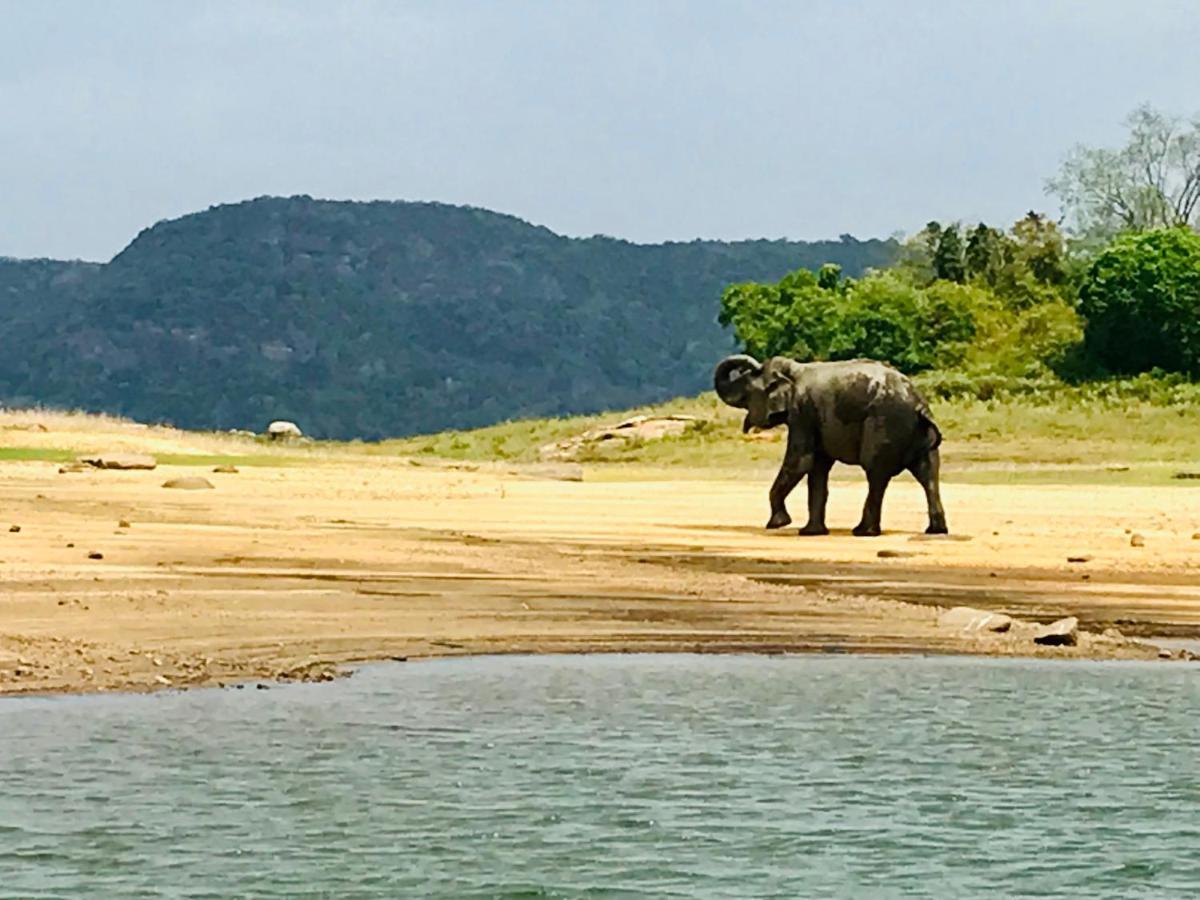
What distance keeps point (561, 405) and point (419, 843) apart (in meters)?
159

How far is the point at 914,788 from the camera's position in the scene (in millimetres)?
10820

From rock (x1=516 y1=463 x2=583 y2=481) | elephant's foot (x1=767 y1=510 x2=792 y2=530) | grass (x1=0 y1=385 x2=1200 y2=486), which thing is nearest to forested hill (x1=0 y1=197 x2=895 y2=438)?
grass (x1=0 y1=385 x2=1200 y2=486)

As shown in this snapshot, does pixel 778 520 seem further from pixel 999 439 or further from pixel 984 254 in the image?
pixel 984 254

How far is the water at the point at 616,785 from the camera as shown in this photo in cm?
894

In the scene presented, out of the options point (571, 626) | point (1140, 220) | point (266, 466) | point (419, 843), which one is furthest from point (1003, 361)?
point (419, 843)

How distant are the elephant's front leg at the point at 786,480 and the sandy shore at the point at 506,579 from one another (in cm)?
37

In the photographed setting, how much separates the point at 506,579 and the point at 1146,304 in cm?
6257

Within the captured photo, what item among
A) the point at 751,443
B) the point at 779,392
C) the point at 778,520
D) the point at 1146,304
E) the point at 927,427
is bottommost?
the point at 778,520

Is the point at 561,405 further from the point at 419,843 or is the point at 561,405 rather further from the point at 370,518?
the point at 419,843

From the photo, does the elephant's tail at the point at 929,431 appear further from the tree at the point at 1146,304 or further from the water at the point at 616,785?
the tree at the point at 1146,304

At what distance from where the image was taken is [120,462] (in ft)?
120

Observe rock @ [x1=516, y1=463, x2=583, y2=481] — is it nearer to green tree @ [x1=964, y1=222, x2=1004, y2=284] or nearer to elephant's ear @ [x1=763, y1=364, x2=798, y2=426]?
elephant's ear @ [x1=763, y1=364, x2=798, y2=426]

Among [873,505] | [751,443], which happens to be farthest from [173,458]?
[751,443]

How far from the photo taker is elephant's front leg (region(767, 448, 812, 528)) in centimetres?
2602
